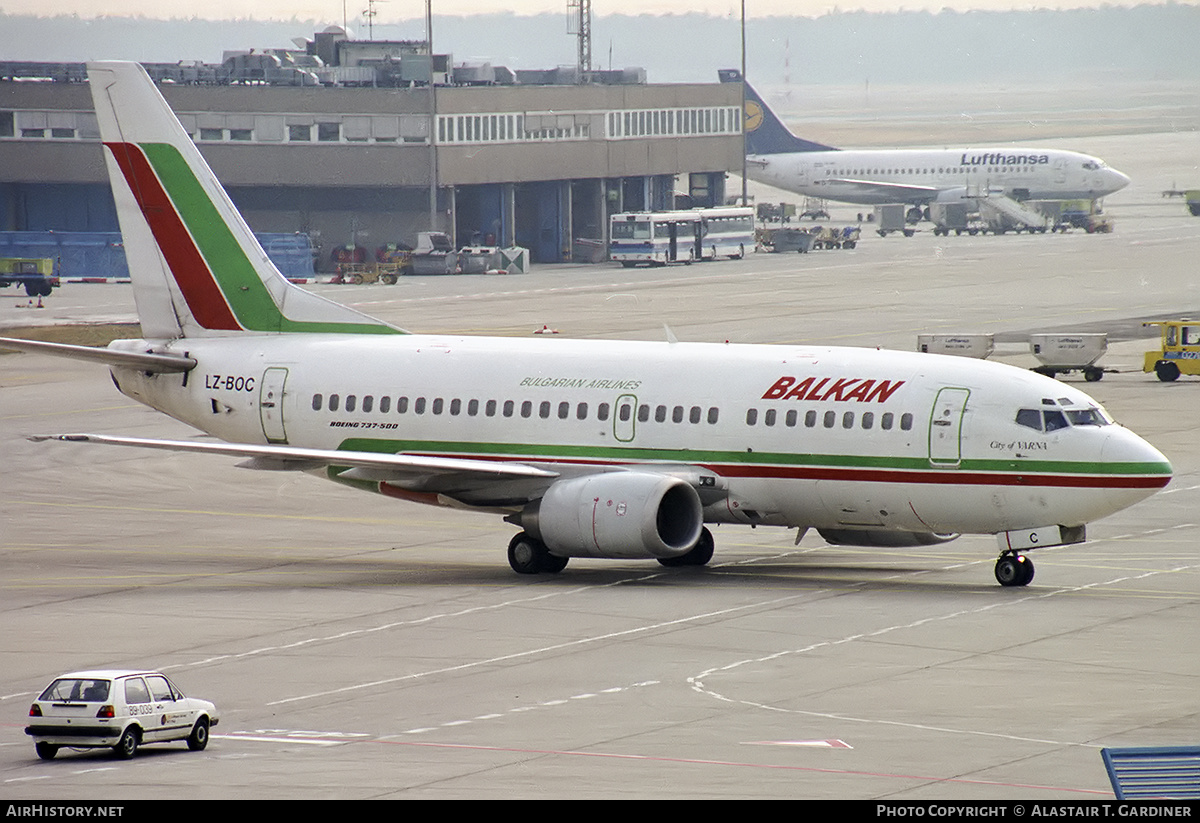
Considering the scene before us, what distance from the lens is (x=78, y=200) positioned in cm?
13612

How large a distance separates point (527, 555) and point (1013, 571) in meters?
9.40

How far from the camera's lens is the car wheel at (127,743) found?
23391 millimetres

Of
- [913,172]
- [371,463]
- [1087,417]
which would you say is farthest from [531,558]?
[913,172]

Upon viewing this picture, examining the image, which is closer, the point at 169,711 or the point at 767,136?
the point at 169,711

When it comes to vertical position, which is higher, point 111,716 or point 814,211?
point 814,211

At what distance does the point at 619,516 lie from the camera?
36.6 metres

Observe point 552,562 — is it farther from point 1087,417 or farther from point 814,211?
point 814,211

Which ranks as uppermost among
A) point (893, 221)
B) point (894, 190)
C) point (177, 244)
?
point (177, 244)

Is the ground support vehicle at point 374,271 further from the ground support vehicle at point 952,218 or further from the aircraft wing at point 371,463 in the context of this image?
the aircraft wing at point 371,463

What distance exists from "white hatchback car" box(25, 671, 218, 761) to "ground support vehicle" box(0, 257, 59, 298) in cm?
8581

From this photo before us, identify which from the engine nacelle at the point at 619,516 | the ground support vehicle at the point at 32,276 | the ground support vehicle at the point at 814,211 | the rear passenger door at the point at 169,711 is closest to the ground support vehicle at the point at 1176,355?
the engine nacelle at the point at 619,516

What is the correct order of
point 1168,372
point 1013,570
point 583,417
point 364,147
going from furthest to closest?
point 364,147 → point 1168,372 → point 583,417 → point 1013,570

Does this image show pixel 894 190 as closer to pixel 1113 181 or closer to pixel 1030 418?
pixel 1113 181

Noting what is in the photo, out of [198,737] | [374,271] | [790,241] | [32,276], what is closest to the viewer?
[198,737]
